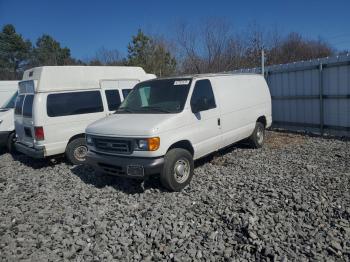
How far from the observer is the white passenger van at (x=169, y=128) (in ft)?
16.4

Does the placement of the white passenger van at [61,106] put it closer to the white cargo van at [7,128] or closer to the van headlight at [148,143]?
the white cargo van at [7,128]

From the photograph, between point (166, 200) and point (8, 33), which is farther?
point (8, 33)

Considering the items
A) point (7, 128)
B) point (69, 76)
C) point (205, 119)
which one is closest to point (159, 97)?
point (205, 119)

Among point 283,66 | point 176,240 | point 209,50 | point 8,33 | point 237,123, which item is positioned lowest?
point 176,240

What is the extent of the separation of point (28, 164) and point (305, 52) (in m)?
34.9

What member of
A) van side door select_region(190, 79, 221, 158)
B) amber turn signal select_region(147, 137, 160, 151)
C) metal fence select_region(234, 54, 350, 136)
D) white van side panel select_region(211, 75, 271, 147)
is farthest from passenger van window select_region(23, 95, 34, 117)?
metal fence select_region(234, 54, 350, 136)

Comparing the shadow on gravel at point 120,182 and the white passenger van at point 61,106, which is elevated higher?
the white passenger van at point 61,106

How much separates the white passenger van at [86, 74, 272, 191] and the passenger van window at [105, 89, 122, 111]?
1916mm

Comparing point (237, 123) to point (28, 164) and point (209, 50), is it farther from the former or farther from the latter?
point (209, 50)

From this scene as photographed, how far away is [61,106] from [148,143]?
3.55 metres

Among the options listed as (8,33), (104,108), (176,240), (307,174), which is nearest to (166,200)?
(176,240)

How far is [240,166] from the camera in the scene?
21.6ft

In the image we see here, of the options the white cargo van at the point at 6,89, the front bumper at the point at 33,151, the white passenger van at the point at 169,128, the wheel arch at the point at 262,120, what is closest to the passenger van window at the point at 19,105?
the front bumper at the point at 33,151

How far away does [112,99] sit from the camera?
842cm
